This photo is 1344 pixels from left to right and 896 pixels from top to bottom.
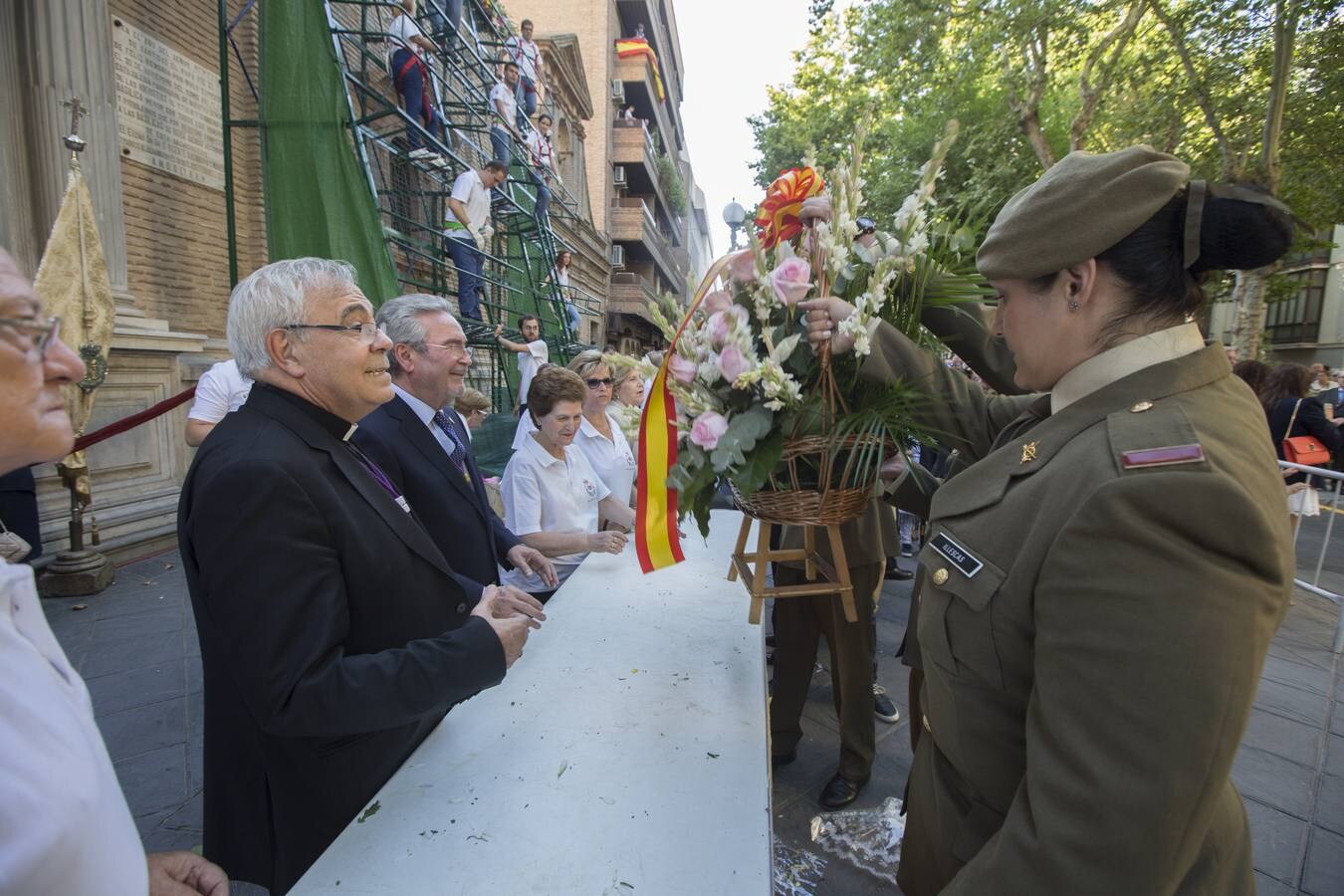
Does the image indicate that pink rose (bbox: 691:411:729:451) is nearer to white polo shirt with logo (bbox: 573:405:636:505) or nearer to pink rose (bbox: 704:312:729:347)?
pink rose (bbox: 704:312:729:347)

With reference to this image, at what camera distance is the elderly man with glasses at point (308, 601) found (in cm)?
126

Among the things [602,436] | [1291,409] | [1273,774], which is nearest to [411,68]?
[602,436]

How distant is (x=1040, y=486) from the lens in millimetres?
984

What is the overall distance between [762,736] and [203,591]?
1251 mm

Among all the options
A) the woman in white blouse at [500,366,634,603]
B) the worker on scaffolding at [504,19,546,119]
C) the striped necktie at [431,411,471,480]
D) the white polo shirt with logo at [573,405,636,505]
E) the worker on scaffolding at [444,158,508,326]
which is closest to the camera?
the striped necktie at [431,411,471,480]

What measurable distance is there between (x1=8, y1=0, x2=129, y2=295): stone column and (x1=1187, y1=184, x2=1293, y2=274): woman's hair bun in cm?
664

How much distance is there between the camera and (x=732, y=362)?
1529 millimetres

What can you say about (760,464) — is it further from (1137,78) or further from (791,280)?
(1137,78)

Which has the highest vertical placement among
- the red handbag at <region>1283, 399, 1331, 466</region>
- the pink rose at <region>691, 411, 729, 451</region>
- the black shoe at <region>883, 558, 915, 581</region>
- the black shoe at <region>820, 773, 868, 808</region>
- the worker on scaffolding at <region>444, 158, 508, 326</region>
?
the worker on scaffolding at <region>444, 158, 508, 326</region>

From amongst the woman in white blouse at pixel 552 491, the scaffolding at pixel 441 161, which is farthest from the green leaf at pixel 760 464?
the scaffolding at pixel 441 161

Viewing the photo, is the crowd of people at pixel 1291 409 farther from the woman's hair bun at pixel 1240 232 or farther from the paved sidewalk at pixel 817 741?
the woman's hair bun at pixel 1240 232

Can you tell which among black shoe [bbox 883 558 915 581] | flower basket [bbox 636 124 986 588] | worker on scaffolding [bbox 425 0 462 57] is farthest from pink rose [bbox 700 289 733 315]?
worker on scaffolding [bbox 425 0 462 57]

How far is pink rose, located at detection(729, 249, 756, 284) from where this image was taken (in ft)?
5.25

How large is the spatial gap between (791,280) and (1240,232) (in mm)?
764
